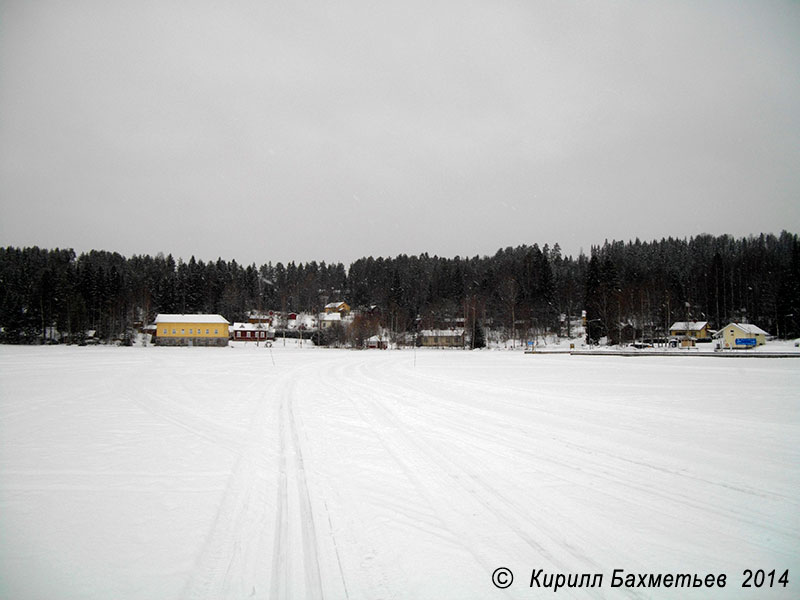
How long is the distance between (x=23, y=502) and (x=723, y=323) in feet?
376

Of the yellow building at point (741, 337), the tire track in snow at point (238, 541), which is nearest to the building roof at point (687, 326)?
the yellow building at point (741, 337)

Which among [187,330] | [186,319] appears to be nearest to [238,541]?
[187,330]

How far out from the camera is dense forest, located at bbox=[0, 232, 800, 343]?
82000 mm

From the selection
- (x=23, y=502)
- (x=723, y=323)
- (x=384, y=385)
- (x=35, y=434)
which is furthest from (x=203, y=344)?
(x=723, y=323)

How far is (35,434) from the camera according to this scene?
455 inches

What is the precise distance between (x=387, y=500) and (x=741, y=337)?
8376 centimetres

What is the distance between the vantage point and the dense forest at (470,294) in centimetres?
8200

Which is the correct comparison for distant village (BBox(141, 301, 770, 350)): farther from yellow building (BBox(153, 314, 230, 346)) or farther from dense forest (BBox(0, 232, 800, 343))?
dense forest (BBox(0, 232, 800, 343))

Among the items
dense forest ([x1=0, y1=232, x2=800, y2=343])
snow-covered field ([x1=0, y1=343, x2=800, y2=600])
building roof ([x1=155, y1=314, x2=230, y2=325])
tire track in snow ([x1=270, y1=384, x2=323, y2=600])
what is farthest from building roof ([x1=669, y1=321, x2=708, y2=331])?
tire track in snow ([x1=270, y1=384, x2=323, y2=600])

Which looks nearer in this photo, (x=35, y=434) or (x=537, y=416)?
(x=35, y=434)

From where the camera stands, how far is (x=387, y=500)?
6.84m

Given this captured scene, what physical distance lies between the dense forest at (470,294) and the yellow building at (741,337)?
334 inches

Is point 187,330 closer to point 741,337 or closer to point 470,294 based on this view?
point 470,294

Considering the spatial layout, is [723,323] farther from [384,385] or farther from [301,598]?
[301,598]
